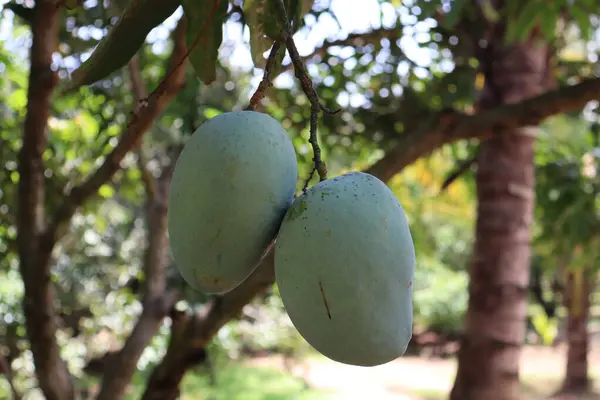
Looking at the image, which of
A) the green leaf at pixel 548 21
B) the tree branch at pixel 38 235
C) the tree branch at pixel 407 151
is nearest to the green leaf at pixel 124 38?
the tree branch at pixel 407 151

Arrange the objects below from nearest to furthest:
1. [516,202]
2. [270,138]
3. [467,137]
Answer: [270,138], [467,137], [516,202]

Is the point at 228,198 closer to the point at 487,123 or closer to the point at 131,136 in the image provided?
the point at 131,136

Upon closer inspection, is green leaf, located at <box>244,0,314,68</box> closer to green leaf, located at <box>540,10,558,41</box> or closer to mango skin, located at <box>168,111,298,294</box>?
mango skin, located at <box>168,111,298,294</box>

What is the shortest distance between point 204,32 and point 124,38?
11 centimetres

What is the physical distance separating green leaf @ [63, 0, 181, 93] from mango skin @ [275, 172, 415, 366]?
0.99ft

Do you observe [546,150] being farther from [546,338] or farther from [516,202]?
[546,338]

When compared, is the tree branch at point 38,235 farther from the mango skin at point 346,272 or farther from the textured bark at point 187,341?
the mango skin at point 346,272

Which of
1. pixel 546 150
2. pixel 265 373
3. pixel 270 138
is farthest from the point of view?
pixel 265 373

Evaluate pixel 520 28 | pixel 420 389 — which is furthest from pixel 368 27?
pixel 420 389

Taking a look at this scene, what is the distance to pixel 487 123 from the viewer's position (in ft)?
4.77

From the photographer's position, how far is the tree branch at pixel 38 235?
5.00 feet

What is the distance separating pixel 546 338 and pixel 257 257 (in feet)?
36.0

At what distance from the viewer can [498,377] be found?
1936 millimetres

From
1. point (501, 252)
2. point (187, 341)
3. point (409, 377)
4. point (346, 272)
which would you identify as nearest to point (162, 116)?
point (187, 341)
